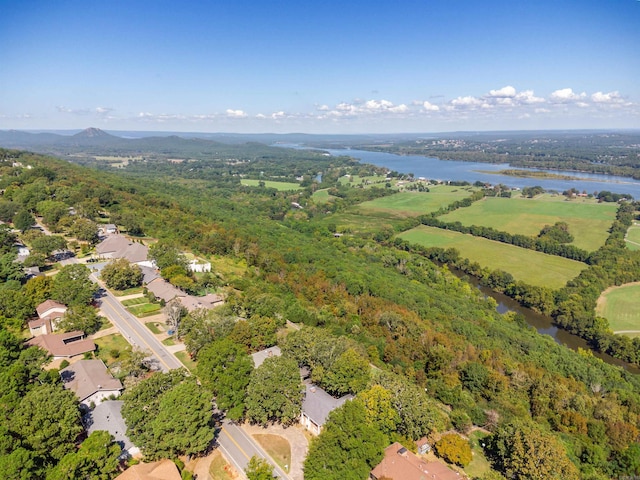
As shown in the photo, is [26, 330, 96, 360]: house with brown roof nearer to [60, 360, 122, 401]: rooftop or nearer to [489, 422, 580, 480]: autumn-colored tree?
[60, 360, 122, 401]: rooftop

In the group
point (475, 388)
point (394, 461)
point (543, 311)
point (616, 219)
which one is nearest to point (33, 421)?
point (394, 461)

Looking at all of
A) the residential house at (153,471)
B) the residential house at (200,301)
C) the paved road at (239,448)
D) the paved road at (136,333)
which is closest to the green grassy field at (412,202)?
the residential house at (200,301)

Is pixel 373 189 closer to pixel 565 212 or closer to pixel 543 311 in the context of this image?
pixel 565 212

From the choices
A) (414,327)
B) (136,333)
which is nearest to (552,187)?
(414,327)

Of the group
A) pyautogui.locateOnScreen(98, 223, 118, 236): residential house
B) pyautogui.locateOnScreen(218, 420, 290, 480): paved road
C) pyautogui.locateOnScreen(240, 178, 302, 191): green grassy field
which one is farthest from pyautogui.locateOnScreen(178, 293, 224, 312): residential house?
pyautogui.locateOnScreen(240, 178, 302, 191): green grassy field

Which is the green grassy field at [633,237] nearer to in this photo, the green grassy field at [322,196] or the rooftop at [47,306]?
the green grassy field at [322,196]

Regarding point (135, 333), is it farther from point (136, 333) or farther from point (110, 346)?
point (110, 346)
